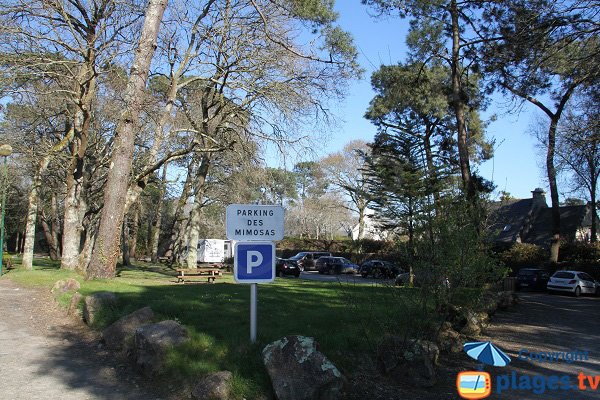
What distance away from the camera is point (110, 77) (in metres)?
21.9

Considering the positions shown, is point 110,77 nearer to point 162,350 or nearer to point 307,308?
point 307,308

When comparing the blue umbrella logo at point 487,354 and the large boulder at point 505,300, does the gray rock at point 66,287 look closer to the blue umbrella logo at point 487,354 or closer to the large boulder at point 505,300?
the blue umbrella logo at point 487,354

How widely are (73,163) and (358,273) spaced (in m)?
28.0

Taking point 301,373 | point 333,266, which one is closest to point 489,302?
point 301,373

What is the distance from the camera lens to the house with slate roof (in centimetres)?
4734

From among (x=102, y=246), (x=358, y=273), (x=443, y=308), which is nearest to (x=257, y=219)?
(x=443, y=308)

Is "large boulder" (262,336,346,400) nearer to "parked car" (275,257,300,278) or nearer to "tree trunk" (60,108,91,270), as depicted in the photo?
"tree trunk" (60,108,91,270)

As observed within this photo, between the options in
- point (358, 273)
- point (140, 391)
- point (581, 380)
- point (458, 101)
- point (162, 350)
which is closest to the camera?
point (140, 391)

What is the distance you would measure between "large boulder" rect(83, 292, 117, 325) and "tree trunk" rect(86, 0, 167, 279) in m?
5.61

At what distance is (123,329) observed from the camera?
847cm

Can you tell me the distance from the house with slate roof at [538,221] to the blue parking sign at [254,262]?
1719 inches

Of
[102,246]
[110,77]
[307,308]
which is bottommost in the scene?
[307,308]

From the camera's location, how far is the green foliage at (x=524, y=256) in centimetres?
3747

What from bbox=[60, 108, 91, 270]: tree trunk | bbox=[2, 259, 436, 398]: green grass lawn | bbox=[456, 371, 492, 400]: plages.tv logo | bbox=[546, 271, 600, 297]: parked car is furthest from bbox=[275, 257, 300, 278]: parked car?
bbox=[456, 371, 492, 400]: plages.tv logo
